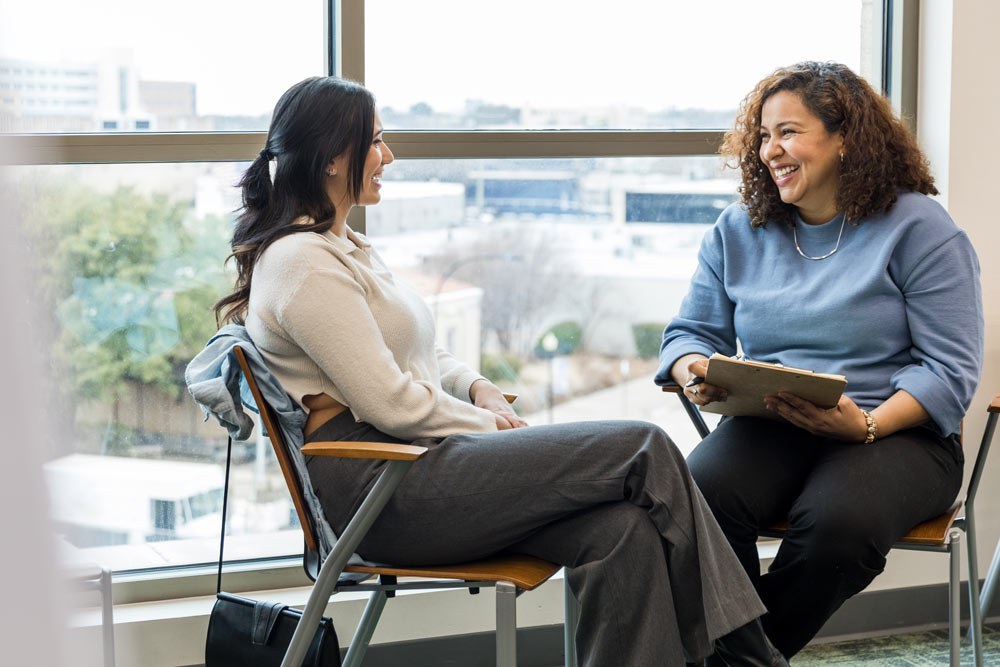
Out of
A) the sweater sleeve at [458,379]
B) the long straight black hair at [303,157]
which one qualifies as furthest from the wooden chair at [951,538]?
the long straight black hair at [303,157]

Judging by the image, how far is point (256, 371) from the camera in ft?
5.43

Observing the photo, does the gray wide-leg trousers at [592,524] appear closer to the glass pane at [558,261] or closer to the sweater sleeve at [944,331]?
the sweater sleeve at [944,331]

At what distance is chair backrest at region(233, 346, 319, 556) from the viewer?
1.62 meters

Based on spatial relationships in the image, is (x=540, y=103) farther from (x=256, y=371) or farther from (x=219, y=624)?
(x=219, y=624)

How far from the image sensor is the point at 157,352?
7.39ft

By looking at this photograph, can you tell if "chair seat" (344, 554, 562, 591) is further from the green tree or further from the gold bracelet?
the green tree

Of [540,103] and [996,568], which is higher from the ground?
[540,103]

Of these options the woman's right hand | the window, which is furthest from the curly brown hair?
the window

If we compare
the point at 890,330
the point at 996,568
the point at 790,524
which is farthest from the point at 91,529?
the point at 996,568

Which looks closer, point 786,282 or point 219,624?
point 219,624

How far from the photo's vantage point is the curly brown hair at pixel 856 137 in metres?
2.04

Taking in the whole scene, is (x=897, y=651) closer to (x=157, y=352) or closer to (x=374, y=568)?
(x=374, y=568)

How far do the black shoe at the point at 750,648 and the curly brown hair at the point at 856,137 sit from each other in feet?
2.81

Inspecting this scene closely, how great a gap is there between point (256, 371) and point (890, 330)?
3.90ft
